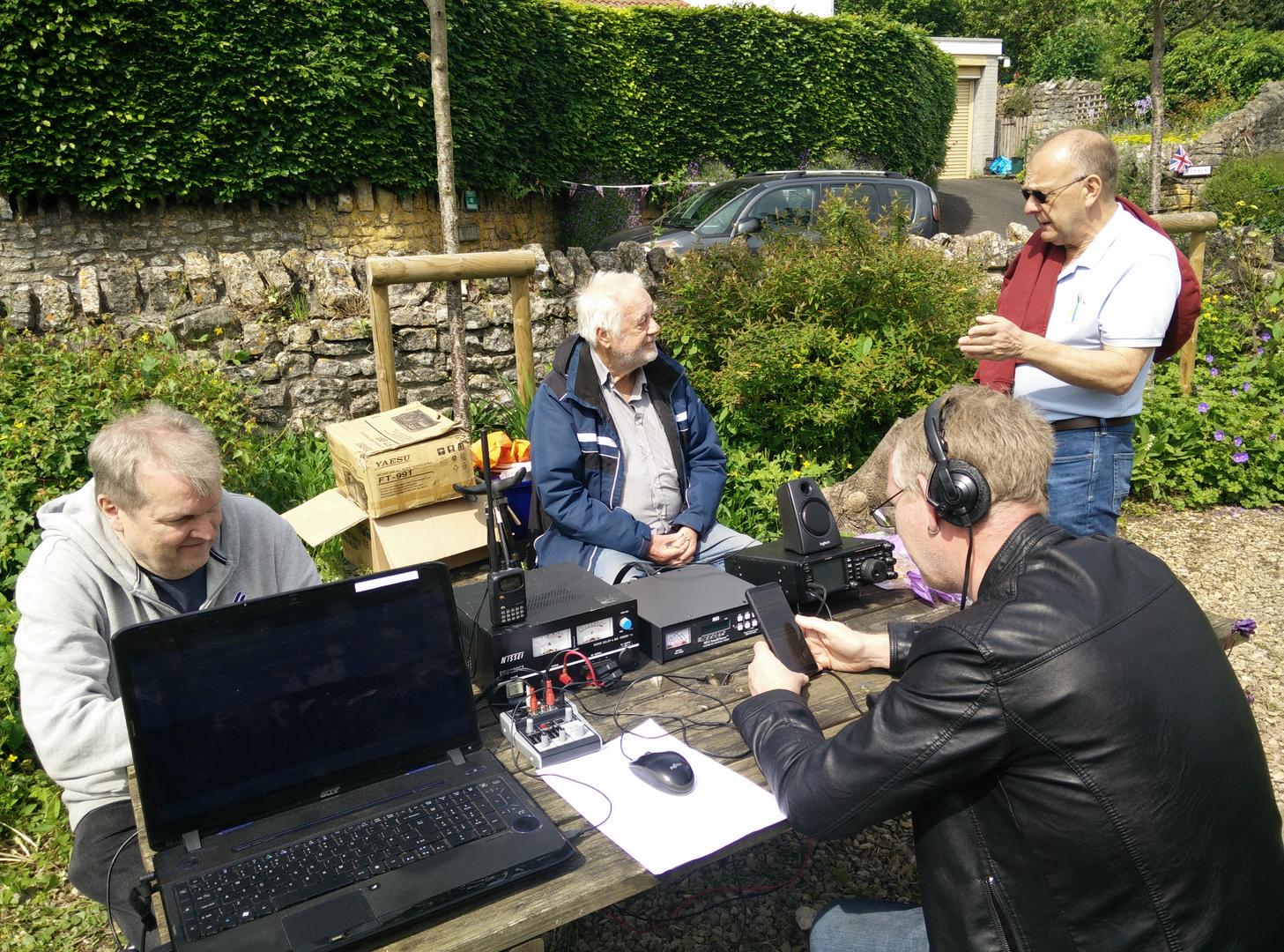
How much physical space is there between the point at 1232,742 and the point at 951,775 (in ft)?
1.44

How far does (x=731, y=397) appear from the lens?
18.5 feet

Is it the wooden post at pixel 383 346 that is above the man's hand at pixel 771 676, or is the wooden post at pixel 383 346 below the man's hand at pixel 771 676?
above

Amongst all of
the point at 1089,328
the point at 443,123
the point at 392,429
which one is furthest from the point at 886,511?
the point at 443,123

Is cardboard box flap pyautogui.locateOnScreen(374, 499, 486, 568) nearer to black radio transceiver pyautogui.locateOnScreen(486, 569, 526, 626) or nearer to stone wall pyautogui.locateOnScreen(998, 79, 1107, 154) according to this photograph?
black radio transceiver pyautogui.locateOnScreen(486, 569, 526, 626)

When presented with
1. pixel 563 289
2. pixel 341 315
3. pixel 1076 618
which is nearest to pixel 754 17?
pixel 563 289

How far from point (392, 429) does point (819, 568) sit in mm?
2501

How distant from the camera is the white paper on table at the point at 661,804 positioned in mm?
1647

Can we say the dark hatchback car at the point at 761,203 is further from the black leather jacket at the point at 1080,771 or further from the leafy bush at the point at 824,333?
the black leather jacket at the point at 1080,771

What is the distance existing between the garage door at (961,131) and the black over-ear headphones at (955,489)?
29.8 m

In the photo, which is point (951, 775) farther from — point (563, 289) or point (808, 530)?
point (563, 289)

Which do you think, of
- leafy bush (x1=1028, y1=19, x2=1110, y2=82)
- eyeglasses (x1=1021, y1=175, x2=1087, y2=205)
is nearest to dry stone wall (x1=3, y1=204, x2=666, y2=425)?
eyeglasses (x1=1021, y1=175, x2=1087, y2=205)

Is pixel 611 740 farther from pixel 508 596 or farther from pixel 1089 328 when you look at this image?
pixel 1089 328

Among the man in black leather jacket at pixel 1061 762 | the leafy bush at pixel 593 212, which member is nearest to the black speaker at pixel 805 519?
the man in black leather jacket at pixel 1061 762

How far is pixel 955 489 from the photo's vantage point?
1625 millimetres
